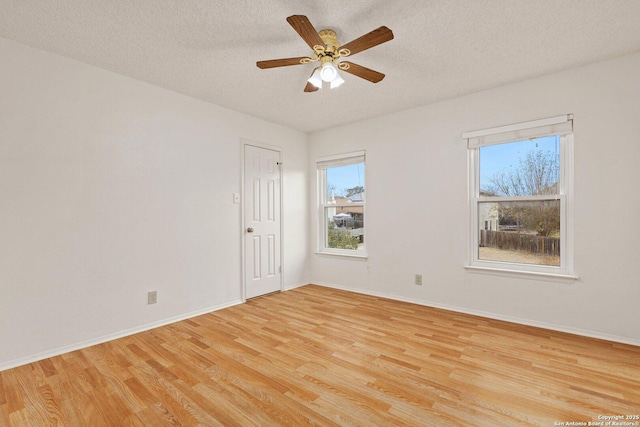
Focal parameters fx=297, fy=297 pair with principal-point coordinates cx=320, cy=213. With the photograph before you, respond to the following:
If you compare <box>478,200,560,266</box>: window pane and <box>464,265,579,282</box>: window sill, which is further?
<box>478,200,560,266</box>: window pane

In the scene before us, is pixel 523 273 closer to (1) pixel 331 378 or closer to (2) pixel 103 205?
(1) pixel 331 378

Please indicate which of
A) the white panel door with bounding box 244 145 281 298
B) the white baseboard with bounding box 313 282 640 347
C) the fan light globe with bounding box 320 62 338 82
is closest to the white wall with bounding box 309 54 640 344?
the white baseboard with bounding box 313 282 640 347

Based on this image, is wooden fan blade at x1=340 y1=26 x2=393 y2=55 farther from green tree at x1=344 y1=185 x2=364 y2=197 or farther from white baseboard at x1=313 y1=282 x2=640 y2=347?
white baseboard at x1=313 y1=282 x2=640 y2=347

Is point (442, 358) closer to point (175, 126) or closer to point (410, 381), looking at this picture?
point (410, 381)

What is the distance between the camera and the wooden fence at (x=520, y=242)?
301 centimetres

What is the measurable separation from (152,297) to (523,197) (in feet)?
13.2

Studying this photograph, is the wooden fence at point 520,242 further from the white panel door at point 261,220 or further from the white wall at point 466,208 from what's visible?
the white panel door at point 261,220

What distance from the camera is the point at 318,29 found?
2189mm

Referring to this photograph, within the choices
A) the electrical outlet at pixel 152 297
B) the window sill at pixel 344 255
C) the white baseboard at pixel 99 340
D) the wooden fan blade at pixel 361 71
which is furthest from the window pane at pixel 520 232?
the electrical outlet at pixel 152 297

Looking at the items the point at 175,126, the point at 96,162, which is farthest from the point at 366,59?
the point at 96,162

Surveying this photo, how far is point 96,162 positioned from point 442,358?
3448mm

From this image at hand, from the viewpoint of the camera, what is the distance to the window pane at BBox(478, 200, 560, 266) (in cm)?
301

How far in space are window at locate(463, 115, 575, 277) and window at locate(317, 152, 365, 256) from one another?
1540 millimetres

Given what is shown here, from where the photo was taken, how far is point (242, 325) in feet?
10.2
